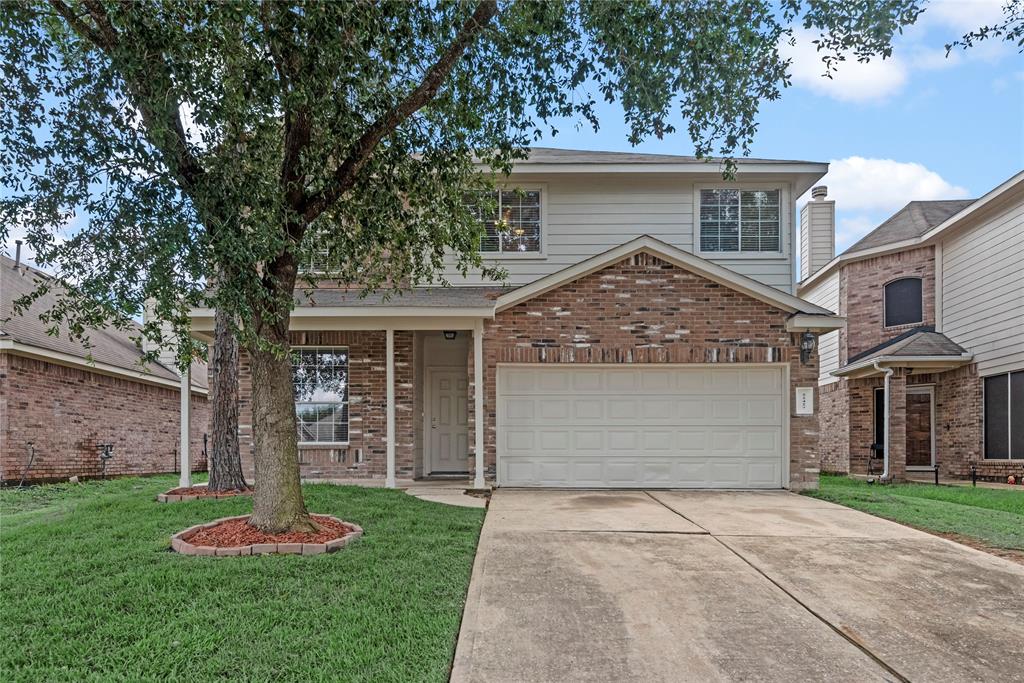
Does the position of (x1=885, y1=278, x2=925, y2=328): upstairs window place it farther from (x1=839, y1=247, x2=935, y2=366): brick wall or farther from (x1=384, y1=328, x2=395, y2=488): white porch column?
(x1=384, y1=328, x2=395, y2=488): white porch column

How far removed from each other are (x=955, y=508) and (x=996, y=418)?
16.9 feet

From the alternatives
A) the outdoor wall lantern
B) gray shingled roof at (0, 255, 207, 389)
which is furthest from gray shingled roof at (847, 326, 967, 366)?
gray shingled roof at (0, 255, 207, 389)

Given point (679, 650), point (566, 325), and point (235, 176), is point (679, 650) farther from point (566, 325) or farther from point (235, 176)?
point (566, 325)

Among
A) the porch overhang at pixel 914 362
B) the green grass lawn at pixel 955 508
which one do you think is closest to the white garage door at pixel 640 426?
the green grass lawn at pixel 955 508

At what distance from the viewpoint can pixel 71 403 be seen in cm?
1176

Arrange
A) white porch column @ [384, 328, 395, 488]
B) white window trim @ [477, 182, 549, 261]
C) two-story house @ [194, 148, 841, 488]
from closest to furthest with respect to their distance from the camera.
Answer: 1. white porch column @ [384, 328, 395, 488]
2. two-story house @ [194, 148, 841, 488]
3. white window trim @ [477, 182, 549, 261]

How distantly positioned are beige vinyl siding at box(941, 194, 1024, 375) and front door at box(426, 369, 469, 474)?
10141 mm

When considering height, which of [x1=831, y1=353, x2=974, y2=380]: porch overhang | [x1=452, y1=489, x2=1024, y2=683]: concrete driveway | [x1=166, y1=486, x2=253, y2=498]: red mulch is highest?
[x1=831, y1=353, x2=974, y2=380]: porch overhang

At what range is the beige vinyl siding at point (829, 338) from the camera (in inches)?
614

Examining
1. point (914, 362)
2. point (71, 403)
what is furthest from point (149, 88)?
point (914, 362)

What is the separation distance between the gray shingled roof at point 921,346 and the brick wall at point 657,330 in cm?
483

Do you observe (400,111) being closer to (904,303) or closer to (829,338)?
(904,303)

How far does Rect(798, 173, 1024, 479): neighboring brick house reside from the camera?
11562 mm

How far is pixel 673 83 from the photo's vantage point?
5.85m
